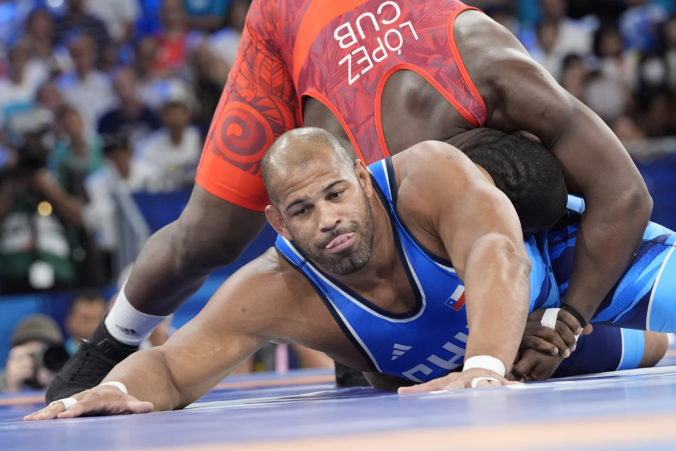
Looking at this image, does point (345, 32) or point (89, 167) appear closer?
point (345, 32)

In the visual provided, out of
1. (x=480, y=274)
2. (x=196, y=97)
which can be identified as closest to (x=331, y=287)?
(x=480, y=274)

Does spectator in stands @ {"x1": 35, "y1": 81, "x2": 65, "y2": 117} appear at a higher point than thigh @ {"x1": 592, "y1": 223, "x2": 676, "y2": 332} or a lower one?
higher

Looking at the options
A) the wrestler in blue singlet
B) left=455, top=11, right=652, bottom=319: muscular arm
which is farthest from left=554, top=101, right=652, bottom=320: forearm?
the wrestler in blue singlet

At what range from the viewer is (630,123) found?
5.21 m

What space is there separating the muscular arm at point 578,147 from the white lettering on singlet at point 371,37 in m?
0.15

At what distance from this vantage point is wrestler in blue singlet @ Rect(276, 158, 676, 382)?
1890 millimetres

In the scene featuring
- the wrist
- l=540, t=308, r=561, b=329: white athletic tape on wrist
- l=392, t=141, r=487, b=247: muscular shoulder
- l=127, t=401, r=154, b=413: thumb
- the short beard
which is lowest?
the wrist

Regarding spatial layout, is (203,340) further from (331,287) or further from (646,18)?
(646,18)

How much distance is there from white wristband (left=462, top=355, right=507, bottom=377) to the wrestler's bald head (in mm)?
483

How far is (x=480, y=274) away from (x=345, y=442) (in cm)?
73

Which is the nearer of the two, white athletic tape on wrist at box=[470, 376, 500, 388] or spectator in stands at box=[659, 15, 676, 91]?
white athletic tape on wrist at box=[470, 376, 500, 388]

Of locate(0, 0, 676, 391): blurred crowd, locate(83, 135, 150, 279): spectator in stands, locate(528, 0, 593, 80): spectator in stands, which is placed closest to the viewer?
locate(83, 135, 150, 279): spectator in stands

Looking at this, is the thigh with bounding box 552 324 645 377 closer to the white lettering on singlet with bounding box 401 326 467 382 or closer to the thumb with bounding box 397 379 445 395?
the white lettering on singlet with bounding box 401 326 467 382

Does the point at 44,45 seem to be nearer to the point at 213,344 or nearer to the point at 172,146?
the point at 172,146
